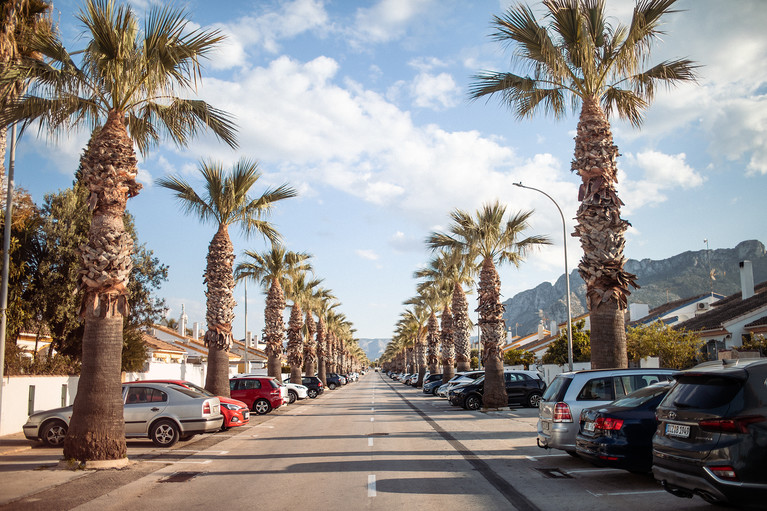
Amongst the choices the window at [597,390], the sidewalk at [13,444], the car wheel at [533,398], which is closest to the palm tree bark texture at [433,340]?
the car wheel at [533,398]

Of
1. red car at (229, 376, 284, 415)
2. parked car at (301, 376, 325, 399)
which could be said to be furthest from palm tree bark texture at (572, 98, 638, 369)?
parked car at (301, 376, 325, 399)

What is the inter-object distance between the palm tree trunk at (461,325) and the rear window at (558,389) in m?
28.4

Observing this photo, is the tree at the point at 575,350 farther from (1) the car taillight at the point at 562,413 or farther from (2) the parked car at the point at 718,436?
(2) the parked car at the point at 718,436

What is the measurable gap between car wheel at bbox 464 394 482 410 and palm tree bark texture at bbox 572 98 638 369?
14.6 m

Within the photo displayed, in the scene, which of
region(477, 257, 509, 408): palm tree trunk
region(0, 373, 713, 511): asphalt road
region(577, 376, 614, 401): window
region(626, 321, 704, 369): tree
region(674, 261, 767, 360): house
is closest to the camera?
region(0, 373, 713, 511): asphalt road

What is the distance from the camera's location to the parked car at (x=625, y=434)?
907 cm

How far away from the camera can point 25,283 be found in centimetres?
2208

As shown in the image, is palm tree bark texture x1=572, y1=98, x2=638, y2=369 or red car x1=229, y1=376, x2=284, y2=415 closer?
palm tree bark texture x1=572, y1=98, x2=638, y2=369

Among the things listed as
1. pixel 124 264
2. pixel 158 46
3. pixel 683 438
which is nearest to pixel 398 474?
pixel 683 438

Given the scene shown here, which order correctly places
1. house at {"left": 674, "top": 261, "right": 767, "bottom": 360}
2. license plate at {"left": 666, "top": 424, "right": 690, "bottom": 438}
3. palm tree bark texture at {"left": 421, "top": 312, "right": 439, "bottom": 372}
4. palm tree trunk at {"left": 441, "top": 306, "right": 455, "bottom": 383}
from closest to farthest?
license plate at {"left": 666, "top": 424, "right": 690, "bottom": 438}, house at {"left": 674, "top": 261, "right": 767, "bottom": 360}, palm tree trunk at {"left": 441, "top": 306, "right": 455, "bottom": 383}, palm tree bark texture at {"left": 421, "top": 312, "right": 439, "bottom": 372}

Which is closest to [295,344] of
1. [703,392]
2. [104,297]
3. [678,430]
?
[104,297]

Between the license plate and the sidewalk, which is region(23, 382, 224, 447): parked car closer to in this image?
the sidewalk

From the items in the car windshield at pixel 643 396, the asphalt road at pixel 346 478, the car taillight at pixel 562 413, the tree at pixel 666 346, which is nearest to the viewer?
the asphalt road at pixel 346 478

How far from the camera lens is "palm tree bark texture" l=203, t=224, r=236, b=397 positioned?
75.8 feet
